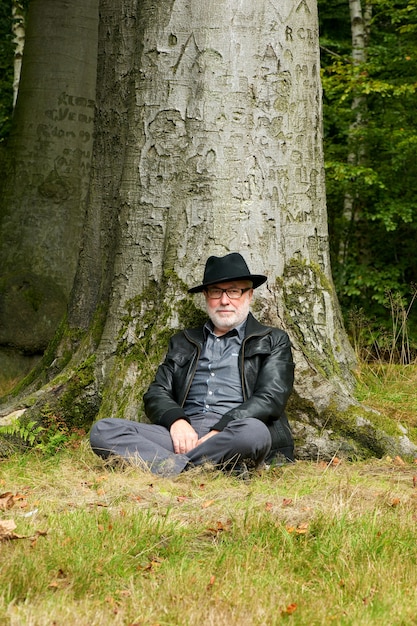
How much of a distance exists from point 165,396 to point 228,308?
764 millimetres

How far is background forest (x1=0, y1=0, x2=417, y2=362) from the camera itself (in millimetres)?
13008

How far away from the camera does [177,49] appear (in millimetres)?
7031

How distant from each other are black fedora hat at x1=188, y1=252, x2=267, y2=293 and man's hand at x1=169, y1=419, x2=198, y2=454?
1.03 m

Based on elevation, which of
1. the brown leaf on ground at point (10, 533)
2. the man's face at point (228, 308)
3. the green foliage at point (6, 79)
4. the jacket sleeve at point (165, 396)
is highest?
the green foliage at point (6, 79)

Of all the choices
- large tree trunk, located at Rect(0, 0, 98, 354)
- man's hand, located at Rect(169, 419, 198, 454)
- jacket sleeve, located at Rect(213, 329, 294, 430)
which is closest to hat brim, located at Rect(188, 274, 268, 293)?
jacket sleeve, located at Rect(213, 329, 294, 430)

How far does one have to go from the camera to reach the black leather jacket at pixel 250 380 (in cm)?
611

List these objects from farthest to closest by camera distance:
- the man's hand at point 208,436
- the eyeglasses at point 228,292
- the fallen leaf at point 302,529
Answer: the eyeglasses at point 228,292, the man's hand at point 208,436, the fallen leaf at point 302,529

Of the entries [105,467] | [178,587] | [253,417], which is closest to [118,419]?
[105,467]

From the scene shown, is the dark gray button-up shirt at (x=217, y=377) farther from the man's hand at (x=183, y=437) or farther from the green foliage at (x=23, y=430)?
the green foliage at (x=23, y=430)

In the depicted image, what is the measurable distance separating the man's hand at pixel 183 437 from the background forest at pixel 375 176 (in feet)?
21.2

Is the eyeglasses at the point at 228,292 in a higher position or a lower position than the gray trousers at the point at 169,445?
higher

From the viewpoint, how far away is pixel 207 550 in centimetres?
424

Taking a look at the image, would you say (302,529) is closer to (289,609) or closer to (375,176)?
(289,609)

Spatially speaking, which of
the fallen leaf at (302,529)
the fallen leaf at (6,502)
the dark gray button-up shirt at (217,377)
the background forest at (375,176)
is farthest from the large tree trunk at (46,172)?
the fallen leaf at (302,529)
